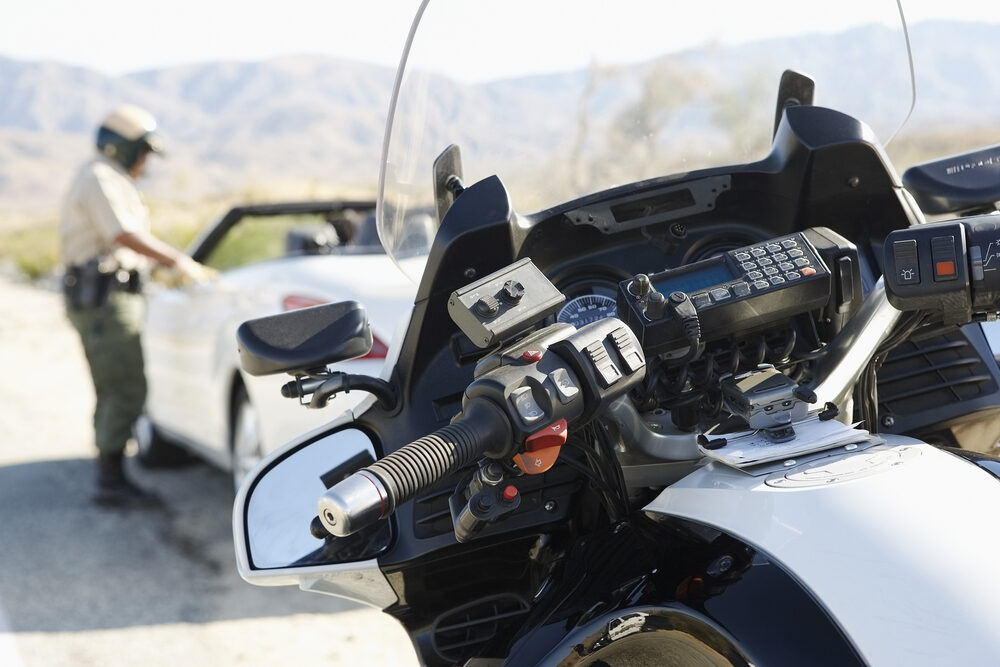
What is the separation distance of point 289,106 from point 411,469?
146 metres

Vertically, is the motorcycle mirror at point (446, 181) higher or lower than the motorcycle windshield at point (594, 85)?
lower

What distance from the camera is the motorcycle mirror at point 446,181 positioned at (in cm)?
200

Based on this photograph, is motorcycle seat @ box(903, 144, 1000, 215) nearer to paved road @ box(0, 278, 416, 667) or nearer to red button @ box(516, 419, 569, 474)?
red button @ box(516, 419, 569, 474)

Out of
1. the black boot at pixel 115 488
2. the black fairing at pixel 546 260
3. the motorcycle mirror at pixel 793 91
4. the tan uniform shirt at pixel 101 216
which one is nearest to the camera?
the black fairing at pixel 546 260

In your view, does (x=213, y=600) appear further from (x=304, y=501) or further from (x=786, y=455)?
(x=786, y=455)

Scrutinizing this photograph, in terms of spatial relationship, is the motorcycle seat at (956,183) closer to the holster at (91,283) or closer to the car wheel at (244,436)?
the car wheel at (244,436)

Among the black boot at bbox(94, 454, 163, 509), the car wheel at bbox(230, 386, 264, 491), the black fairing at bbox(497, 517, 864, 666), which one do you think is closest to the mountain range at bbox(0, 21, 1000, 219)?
the black fairing at bbox(497, 517, 864, 666)

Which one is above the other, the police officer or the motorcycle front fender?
the motorcycle front fender

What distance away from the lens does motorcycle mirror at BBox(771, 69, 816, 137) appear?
6.98 ft

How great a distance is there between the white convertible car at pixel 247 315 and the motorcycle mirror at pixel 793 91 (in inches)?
57.3

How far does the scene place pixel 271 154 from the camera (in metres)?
121

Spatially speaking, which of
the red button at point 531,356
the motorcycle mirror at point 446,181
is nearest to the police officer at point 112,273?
the motorcycle mirror at point 446,181

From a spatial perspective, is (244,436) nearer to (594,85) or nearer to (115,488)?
(115,488)

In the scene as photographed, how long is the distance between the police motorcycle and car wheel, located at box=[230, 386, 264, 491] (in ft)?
9.80
